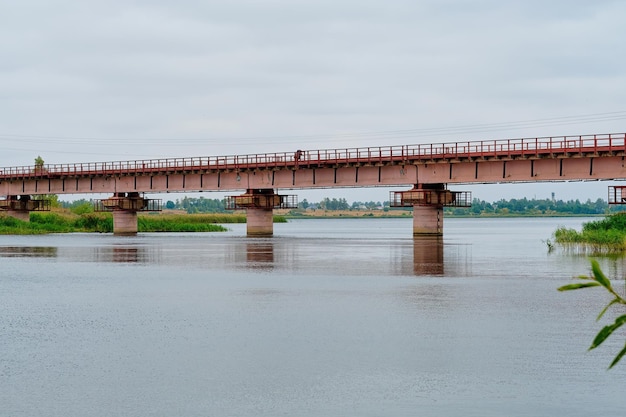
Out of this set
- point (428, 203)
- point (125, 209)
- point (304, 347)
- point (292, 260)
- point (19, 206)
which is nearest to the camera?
point (304, 347)

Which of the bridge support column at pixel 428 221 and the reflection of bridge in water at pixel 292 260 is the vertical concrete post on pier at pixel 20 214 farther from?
the reflection of bridge in water at pixel 292 260

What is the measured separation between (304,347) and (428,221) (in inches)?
2607

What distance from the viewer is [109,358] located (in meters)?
17.9

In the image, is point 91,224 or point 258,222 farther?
point 91,224

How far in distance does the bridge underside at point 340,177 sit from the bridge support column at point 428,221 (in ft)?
10.5

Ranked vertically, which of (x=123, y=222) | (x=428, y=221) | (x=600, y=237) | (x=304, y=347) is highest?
(x=123, y=222)

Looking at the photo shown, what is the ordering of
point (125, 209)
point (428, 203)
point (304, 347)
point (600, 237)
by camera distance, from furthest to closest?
point (125, 209) < point (428, 203) < point (600, 237) < point (304, 347)

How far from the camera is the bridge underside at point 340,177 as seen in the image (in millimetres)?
71062

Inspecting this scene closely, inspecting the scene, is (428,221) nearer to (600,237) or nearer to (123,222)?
(600,237)

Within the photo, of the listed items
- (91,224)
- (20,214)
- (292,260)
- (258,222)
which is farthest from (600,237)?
(20,214)

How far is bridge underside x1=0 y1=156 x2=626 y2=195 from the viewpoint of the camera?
71.1 metres

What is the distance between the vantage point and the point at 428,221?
8425 cm

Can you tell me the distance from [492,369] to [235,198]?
7947 centimetres

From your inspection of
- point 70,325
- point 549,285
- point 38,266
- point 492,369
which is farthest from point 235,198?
point 492,369
